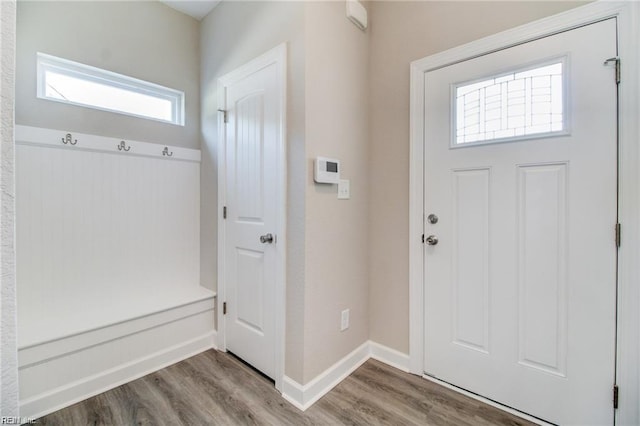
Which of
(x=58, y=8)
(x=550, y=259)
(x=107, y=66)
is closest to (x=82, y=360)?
(x=107, y=66)

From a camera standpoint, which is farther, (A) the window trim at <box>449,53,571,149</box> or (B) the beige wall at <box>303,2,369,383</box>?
(B) the beige wall at <box>303,2,369,383</box>

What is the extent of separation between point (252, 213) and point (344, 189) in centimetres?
64

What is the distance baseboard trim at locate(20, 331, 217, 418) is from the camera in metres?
1.51

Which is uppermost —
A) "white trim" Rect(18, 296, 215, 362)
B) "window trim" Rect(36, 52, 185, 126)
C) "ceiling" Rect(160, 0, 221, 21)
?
"ceiling" Rect(160, 0, 221, 21)

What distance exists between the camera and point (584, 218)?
136 centimetres

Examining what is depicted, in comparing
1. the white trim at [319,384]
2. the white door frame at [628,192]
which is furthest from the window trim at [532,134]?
the white trim at [319,384]

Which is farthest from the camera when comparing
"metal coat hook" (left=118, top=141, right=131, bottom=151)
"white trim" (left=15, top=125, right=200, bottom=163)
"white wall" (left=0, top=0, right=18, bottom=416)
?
"metal coat hook" (left=118, top=141, right=131, bottom=151)

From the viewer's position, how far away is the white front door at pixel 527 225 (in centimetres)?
133

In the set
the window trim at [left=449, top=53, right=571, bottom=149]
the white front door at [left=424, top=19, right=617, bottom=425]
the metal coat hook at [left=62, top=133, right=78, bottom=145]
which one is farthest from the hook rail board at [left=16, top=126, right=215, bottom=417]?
the window trim at [left=449, top=53, right=571, bottom=149]

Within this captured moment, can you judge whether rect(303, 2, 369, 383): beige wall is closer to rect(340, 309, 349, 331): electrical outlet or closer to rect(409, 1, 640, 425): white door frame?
rect(340, 309, 349, 331): electrical outlet

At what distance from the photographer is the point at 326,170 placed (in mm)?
1686

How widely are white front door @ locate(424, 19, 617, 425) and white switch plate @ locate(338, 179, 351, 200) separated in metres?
0.50

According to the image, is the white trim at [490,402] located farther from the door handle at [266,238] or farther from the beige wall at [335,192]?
the door handle at [266,238]

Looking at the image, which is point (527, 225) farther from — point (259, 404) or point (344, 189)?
point (259, 404)
